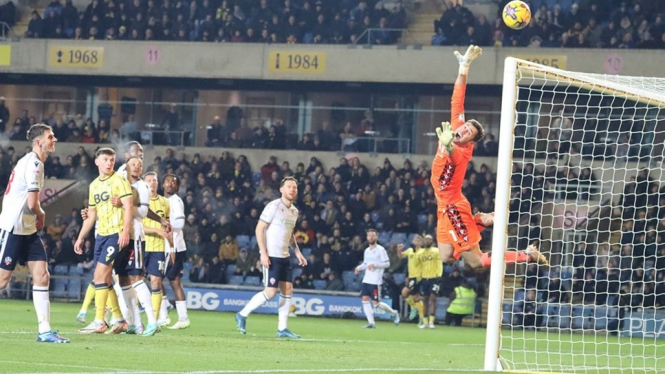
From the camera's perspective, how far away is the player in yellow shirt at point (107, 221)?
1223cm

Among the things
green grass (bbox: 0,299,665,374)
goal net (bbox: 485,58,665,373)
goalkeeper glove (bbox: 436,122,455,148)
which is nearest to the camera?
green grass (bbox: 0,299,665,374)

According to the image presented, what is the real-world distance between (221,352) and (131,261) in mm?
2384

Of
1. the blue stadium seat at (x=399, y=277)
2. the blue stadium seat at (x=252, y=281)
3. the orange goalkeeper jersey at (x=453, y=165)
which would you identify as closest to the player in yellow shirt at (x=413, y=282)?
the blue stadium seat at (x=399, y=277)

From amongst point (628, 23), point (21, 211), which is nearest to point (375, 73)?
point (628, 23)

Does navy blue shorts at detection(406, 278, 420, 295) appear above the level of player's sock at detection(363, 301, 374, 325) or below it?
above

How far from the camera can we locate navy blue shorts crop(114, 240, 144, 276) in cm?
1263

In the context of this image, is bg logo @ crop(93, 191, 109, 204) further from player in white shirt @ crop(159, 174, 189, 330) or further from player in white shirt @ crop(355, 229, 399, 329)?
player in white shirt @ crop(355, 229, 399, 329)

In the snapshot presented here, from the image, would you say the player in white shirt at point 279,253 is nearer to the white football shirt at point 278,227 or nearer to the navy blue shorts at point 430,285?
the white football shirt at point 278,227

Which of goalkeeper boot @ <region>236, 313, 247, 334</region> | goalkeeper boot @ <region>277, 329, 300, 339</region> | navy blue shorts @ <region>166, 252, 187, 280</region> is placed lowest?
goalkeeper boot @ <region>277, 329, 300, 339</region>

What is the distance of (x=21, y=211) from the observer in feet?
A: 34.7

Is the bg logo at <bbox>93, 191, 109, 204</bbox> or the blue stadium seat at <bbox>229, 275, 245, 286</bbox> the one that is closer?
the bg logo at <bbox>93, 191, 109, 204</bbox>

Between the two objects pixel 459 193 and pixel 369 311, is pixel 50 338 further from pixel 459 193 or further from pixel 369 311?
pixel 369 311

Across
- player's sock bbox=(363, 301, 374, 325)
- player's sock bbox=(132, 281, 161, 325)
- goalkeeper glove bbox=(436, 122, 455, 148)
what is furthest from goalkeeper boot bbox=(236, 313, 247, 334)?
player's sock bbox=(363, 301, 374, 325)

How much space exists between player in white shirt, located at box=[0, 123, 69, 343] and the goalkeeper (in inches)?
148
